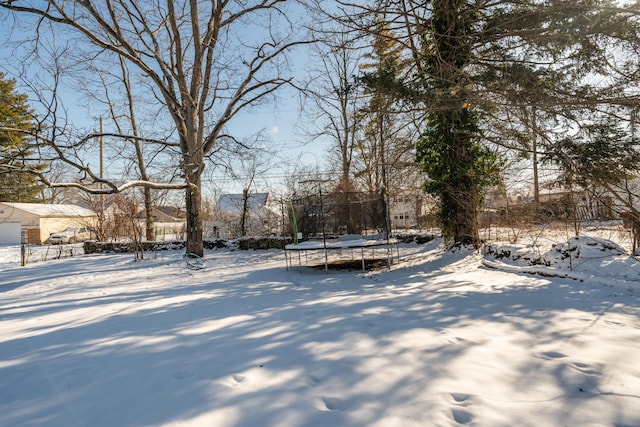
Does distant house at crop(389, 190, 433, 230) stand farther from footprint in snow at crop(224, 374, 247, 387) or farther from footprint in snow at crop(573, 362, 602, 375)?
footprint in snow at crop(224, 374, 247, 387)

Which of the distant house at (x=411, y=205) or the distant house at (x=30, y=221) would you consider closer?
the distant house at (x=411, y=205)

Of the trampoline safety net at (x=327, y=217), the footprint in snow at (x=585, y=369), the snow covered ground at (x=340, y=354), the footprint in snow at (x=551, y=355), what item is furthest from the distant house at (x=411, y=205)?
the footprint in snow at (x=585, y=369)

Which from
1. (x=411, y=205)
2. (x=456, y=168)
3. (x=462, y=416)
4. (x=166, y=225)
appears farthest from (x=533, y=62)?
(x=166, y=225)

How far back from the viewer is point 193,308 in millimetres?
4109

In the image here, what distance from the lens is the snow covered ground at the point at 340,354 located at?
5.66 feet

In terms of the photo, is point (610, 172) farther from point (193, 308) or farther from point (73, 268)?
point (73, 268)

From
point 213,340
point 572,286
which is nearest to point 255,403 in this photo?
point 213,340

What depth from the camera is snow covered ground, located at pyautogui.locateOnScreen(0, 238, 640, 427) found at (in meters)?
1.72

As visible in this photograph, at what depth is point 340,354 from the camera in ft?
8.04

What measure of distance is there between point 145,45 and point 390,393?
11.2m

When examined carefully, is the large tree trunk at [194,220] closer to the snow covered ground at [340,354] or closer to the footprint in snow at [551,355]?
the snow covered ground at [340,354]

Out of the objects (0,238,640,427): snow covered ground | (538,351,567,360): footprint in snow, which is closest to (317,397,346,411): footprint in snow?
(0,238,640,427): snow covered ground

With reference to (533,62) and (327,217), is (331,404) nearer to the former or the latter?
(533,62)

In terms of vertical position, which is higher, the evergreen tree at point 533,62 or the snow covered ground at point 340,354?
the evergreen tree at point 533,62
